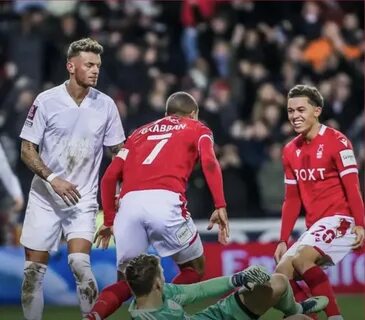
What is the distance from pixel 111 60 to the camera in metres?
16.8

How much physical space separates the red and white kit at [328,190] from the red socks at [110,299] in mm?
1245

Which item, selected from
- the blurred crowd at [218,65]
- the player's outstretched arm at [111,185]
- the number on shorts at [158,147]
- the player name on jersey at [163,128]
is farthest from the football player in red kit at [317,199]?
the blurred crowd at [218,65]

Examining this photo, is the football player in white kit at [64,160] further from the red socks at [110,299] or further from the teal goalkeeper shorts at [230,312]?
the teal goalkeeper shorts at [230,312]

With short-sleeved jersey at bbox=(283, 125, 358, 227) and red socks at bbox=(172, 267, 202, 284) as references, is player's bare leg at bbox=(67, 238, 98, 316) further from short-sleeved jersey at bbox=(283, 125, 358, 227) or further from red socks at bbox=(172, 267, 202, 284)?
short-sleeved jersey at bbox=(283, 125, 358, 227)

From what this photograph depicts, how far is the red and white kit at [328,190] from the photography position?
30.1ft

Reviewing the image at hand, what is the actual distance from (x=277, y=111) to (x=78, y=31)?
2875 millimetres

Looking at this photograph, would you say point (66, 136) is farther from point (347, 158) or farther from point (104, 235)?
point (347, 158)

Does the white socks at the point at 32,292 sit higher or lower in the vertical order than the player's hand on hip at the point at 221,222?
lower

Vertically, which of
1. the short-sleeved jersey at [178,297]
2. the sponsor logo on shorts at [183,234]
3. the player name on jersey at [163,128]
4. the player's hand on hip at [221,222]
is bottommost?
the short-sleeved jersey at [178,297]

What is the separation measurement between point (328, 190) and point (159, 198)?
126cm

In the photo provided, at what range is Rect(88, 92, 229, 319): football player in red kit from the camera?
8.88 m

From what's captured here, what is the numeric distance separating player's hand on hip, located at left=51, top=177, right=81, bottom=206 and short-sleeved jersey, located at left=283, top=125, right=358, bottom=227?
162 cm

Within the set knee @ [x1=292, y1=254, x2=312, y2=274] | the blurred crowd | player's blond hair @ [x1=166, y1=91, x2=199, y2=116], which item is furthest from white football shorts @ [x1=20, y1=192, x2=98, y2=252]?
the blurred crowd

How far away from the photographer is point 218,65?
1767 centimetres
